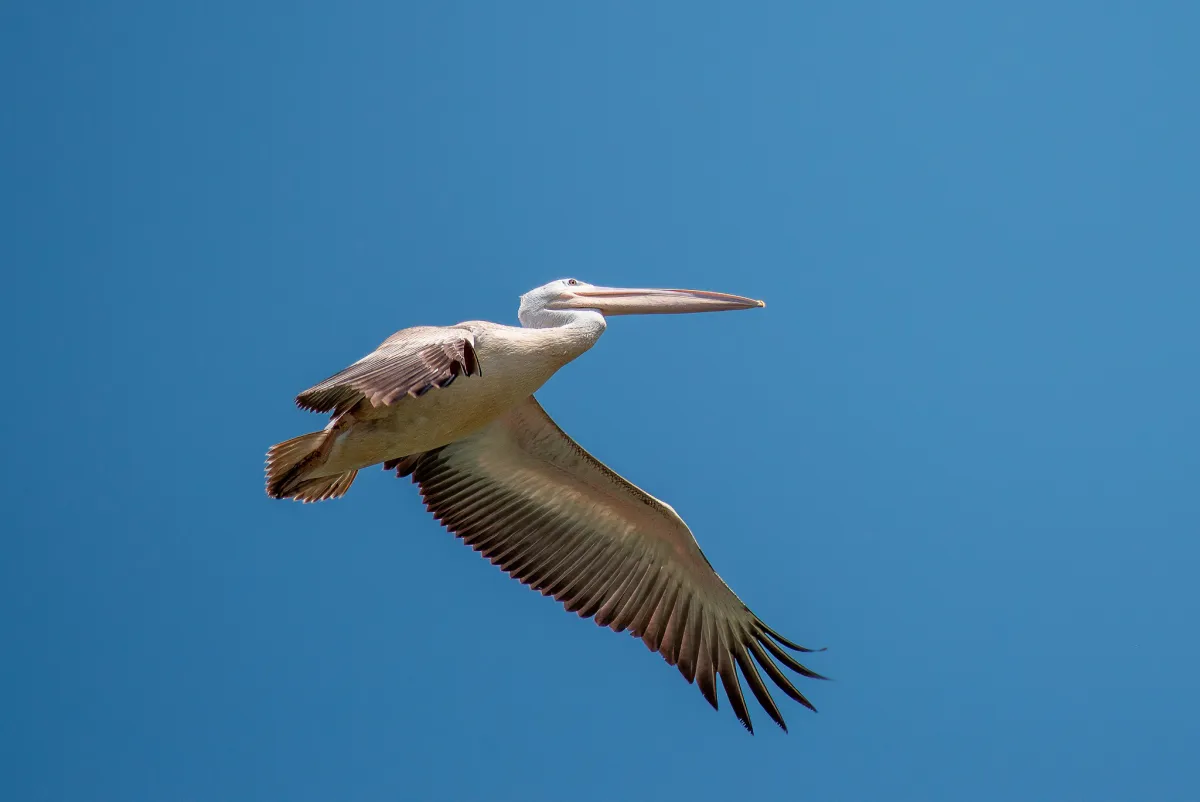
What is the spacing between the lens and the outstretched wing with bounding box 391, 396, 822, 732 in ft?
28.9

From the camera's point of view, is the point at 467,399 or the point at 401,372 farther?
the point at 467,399

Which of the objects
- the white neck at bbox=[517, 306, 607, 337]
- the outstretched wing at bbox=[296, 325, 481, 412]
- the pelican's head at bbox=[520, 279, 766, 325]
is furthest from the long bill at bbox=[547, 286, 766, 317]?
the outstretched wing at bbox=[296, 325, 481, 412]

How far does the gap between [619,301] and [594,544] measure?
181cm

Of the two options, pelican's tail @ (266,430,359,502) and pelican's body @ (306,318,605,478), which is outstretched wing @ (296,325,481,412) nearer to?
pelican's body @ (306,318,605,478)

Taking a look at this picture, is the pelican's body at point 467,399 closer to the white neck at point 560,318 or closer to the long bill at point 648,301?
the white neck at point 560,318

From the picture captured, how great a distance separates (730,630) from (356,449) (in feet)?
9.59

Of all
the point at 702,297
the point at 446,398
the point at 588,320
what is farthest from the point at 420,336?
the point at 702,297

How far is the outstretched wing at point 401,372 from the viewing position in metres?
6.07

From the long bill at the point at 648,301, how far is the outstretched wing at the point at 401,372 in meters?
1.39

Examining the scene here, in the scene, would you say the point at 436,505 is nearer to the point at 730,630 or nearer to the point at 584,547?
the point at 584,547

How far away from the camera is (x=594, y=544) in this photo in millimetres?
9203

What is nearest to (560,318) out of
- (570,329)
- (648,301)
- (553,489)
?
(570,329)

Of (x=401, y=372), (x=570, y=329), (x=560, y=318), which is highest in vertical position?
(x=560, y=318)

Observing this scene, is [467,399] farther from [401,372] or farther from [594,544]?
[594,544]
